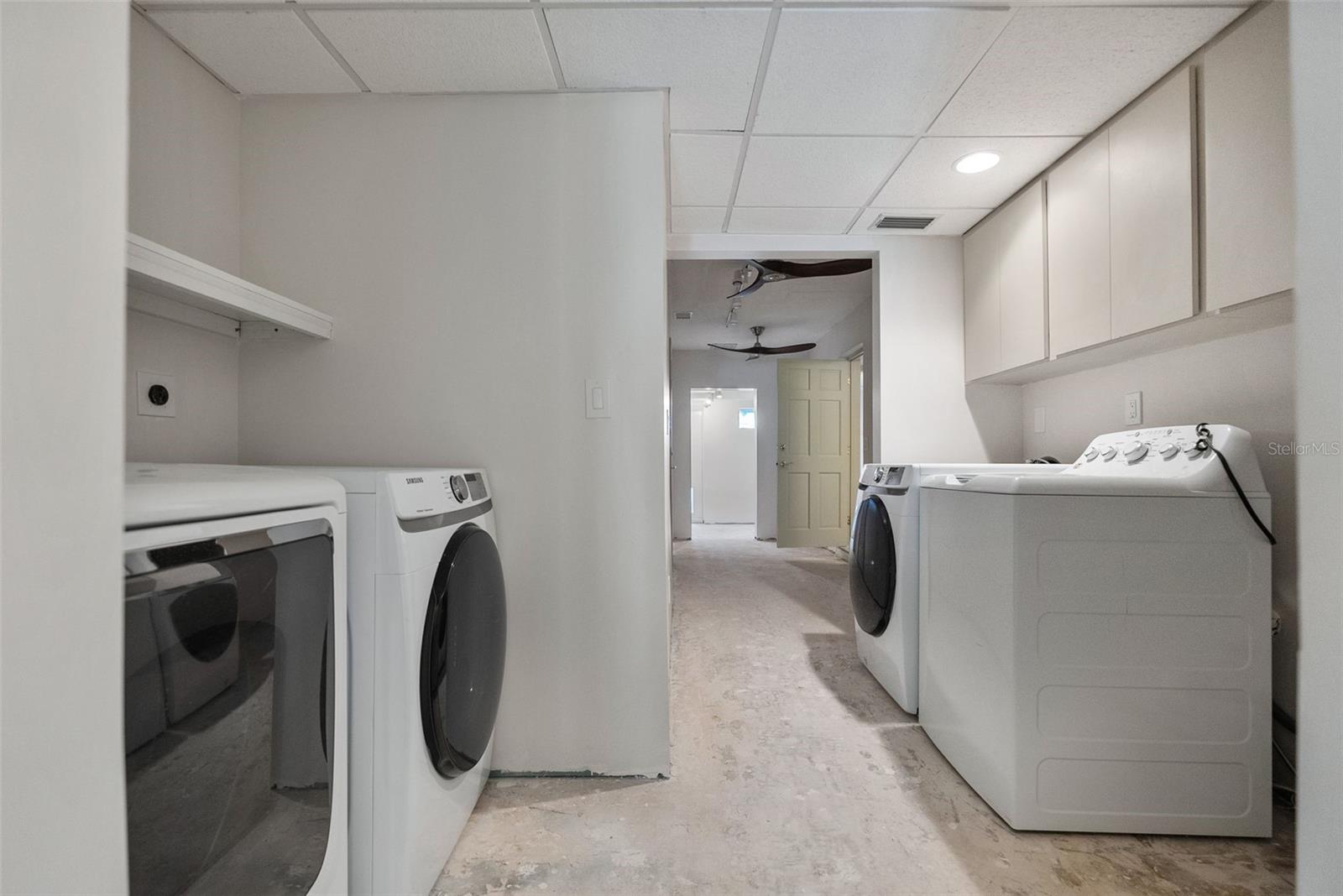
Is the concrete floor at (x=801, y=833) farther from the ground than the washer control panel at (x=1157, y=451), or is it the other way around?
the washer control panel at (x=1157, y=451)

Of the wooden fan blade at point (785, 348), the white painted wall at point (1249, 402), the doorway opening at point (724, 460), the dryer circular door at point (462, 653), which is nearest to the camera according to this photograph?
the dryer circular door at point (462, 653)

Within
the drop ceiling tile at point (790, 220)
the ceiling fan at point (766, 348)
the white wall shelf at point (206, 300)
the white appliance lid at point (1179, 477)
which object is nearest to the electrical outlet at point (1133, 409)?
the white appliance lid at point (1179, 477)

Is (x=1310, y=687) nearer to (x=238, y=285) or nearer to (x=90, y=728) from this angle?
(x=90, y=728)

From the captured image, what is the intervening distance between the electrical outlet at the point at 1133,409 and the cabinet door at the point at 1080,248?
29cm

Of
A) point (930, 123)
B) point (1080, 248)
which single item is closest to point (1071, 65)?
point (930, 123)

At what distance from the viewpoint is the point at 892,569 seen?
201 centimetres

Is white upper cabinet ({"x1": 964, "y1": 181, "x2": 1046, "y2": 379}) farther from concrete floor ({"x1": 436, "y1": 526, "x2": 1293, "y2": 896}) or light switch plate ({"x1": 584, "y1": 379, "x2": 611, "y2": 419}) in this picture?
light switch plate ({"x1": 584, "y1": 379, "x2": 611, "y2": 419})

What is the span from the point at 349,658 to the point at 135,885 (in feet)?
1.40

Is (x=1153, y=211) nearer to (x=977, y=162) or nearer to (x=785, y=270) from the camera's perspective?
(x=977, y=162)

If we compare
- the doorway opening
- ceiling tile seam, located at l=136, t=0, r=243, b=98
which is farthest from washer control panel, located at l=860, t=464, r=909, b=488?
the doorway opening

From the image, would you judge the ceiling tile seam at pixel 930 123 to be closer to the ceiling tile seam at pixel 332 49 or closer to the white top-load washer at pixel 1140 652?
the white top-load washer at pixel 1140 652

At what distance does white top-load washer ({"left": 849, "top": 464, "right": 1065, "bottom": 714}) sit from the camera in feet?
6.36

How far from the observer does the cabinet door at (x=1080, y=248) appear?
6.04ft

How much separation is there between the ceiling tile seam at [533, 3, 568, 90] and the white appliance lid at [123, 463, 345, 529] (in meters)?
1.26
